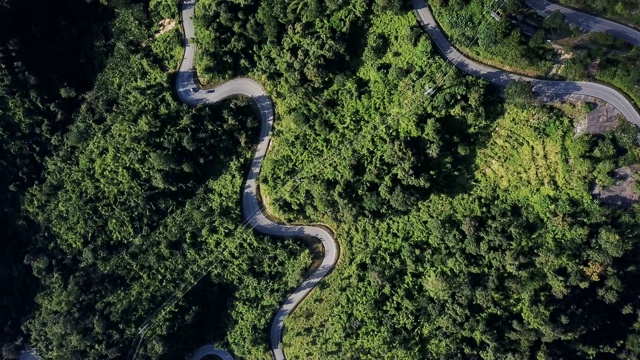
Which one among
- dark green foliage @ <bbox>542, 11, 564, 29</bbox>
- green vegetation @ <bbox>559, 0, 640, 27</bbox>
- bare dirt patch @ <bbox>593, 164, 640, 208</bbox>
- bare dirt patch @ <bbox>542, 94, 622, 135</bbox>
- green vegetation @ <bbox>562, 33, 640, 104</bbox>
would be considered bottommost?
bare dirt patch @ <bbox>593, 164, 640, 208</bbox>

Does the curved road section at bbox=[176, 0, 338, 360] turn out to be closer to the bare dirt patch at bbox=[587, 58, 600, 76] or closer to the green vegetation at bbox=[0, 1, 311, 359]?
the green vegetation at bbox=[0, 1, 311, 359]

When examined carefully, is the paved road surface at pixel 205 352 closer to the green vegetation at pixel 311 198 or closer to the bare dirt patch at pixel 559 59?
the green vegetation at pixel 311 198

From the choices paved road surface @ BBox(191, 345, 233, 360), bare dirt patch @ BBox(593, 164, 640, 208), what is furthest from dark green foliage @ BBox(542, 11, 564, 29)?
paved road surface @ BBox(191, 345, 233, 360)

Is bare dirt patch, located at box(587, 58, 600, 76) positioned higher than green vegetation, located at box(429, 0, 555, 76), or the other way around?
green vegetation, located at box(429, 0, 555, 76)

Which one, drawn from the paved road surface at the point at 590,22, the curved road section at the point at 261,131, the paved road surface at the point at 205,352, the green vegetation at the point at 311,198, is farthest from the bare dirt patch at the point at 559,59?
the paved road surface at the point at 205,352

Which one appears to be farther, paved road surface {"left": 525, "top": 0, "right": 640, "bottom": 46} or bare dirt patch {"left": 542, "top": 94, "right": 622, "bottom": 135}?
bare dirt patch {"left": 542, "top": 94, "right": 622, "bottom": 135}

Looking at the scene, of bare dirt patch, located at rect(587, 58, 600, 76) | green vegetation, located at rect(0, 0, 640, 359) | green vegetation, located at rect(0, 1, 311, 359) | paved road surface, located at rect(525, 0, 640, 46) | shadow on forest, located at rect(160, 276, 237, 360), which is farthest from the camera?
Result: shadow on forest, located at rect(160, 276, 237, 360)
